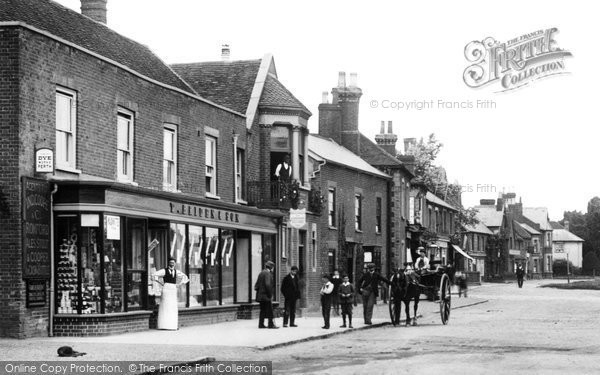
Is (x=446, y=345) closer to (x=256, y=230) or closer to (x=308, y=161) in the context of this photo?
(x=256, y=230)

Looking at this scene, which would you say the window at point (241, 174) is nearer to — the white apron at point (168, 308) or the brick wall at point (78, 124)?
the brick wall at point (78, 124)

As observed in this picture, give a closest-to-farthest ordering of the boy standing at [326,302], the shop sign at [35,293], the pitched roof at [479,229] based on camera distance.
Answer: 1. the shop sign at [35,293]
2. the boy standing at [326,302]
3. the pitched roof at [479,229]

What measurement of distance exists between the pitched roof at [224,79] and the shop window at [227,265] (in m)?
5.77

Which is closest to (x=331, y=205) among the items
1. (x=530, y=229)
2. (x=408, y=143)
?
(x=408, y=143)

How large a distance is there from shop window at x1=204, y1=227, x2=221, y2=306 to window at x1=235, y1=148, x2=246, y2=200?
13.4 feet

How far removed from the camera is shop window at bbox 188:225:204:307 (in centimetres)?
2741

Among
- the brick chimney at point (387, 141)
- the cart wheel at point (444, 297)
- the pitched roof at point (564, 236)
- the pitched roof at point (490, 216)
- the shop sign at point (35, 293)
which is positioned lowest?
the cart wheel at point (444, 297)

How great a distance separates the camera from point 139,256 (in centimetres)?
2442

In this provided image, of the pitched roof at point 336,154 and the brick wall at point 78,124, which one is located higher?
the pitched roof at point 336,154

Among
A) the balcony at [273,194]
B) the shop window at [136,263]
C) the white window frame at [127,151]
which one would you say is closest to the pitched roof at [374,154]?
the balcony at [273,194]

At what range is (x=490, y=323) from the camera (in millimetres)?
30250

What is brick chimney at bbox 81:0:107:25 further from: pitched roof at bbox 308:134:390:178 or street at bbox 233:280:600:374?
street at bbox 233:280:600:374

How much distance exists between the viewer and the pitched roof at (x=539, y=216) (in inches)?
5723

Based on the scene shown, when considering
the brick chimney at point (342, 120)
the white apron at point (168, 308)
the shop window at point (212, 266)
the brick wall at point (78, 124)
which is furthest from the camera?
the brick chimney at point (342, 120)
